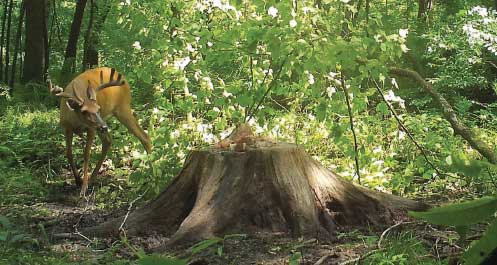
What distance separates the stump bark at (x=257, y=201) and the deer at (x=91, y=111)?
100 inches

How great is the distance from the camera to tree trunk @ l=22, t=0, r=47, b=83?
1527 centimetres

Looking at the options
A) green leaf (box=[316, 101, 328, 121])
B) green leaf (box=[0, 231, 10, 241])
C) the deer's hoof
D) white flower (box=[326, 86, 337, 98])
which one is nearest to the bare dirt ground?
green leaf (box=[0, 231, 10, 241])

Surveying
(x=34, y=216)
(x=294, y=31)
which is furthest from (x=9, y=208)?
(x=294, y=31)

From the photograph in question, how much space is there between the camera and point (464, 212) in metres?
1.20

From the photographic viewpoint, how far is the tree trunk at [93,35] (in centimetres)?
1551

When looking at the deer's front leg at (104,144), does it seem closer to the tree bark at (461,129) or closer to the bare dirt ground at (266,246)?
the bare dirt ground at (266,246)

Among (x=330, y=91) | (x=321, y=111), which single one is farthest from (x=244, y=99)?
(x=330, y=91)

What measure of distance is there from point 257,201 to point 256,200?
0.01 metres

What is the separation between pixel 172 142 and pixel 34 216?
163cm

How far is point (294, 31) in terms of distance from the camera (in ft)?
16.3

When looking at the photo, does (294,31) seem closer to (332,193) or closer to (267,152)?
(267,152)

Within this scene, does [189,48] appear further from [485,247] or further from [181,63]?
[485,247]

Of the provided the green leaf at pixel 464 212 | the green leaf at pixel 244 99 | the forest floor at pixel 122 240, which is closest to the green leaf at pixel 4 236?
the forest floor at pixel 122 240

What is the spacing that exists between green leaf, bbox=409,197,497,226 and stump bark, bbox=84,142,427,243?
11.0 ft
